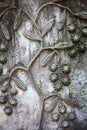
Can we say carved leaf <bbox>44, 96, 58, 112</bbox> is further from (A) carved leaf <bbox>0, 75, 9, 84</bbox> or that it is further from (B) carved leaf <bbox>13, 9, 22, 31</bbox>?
(B) carved leaf <bbox>13, 9, 22, 31</bbox>

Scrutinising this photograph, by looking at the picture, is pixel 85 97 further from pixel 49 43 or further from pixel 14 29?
pixel 14 29

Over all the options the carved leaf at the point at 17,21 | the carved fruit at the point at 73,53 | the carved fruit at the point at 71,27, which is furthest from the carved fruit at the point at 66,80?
the carved leaf at the point at 17,21

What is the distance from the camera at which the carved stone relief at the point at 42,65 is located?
2.30m

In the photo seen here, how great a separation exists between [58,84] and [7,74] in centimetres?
26

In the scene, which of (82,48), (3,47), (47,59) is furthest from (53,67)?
(3,47)

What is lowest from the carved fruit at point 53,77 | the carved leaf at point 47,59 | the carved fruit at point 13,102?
the carved fruit at point 13,102

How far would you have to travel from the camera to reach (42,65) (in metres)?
2.31

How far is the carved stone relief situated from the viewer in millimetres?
2297

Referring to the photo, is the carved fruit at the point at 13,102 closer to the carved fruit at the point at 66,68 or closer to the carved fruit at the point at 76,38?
the carved fruit at the point at 66,68

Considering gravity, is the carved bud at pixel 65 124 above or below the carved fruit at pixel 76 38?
below

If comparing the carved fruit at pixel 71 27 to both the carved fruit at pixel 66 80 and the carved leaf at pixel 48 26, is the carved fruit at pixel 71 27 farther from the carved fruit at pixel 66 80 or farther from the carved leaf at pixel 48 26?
the carved fruit at pixel 66 80

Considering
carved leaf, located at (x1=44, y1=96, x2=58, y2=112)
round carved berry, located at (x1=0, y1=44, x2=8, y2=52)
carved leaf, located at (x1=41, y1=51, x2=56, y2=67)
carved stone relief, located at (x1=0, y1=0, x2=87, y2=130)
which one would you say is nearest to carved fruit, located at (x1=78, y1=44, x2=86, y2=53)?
carved stone relief, located at (x1=0, y1=0, x2=87, y2=130)

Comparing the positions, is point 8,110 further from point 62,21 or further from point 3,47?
point 62,21

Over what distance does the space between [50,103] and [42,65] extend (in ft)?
0.64
